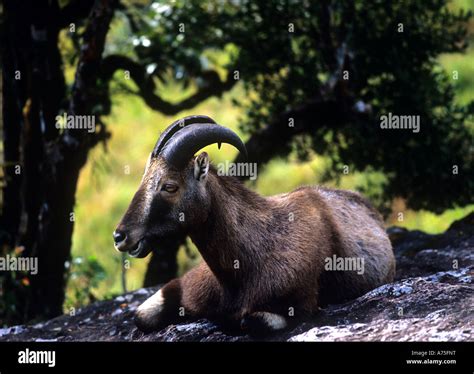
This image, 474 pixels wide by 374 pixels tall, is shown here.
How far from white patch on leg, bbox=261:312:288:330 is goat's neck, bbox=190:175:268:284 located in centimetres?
48

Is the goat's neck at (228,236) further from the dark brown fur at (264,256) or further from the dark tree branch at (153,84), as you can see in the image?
the dark tree branch at (153,84)

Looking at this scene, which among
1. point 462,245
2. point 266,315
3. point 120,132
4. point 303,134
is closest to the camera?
point 266,315

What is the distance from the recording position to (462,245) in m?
10.5

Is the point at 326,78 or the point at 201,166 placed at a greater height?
the point at 326,78

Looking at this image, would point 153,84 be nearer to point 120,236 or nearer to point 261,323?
point 120,236

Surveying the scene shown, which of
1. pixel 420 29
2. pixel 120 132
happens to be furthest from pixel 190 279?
pixel 120 132

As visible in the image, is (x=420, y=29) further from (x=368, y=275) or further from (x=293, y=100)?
(x=368, y=275)

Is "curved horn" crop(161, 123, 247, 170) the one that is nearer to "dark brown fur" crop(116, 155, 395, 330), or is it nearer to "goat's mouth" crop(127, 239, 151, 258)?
"dark brown fur" crop(116, 155, 395, 330)

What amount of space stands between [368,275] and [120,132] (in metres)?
15.1

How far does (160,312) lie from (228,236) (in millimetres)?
1267

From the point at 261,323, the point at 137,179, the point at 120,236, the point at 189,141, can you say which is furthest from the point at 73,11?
the point at 137,179

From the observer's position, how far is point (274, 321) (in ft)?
25.9

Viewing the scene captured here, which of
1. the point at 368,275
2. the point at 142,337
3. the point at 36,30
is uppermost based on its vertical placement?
the point at 36,30

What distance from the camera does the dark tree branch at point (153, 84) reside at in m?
12.6
